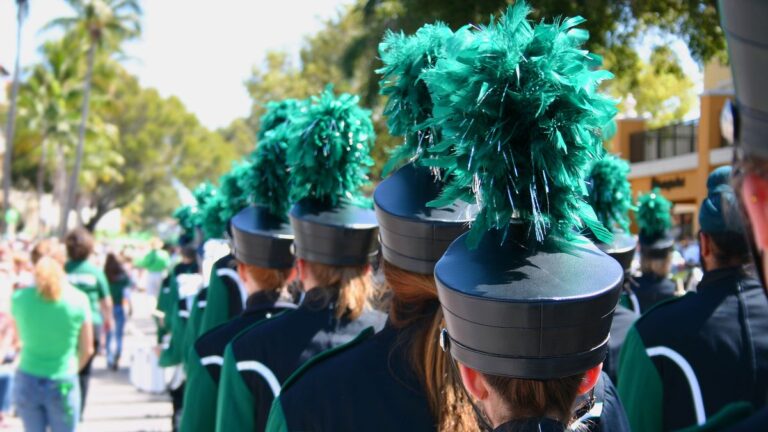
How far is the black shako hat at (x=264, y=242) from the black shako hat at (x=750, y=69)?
319 centimetres

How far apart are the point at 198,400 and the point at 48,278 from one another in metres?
3.14

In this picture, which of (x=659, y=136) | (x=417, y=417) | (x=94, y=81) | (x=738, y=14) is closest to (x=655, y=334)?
(x=417, y=417)

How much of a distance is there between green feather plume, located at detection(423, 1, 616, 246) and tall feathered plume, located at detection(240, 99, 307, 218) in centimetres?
250

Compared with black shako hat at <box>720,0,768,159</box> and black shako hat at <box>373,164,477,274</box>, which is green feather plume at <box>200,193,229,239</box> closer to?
black shako hat at <box>373,164,477,274</box>

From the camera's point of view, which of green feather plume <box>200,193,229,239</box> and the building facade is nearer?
green feather plume <box>200,193,229,239</box>

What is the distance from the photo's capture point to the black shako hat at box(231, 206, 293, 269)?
4.00 meters

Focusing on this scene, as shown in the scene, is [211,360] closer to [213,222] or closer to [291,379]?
[291,379]

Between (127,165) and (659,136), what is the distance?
39.2 m

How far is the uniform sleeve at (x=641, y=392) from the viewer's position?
3.08m

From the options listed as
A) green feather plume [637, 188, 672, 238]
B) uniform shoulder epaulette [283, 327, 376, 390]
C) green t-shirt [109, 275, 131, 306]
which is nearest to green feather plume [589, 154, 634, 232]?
green feather plume [637, 188, 672, 238]

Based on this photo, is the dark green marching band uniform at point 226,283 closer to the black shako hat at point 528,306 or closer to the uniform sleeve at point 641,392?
the uniform sleeve at point 641,392

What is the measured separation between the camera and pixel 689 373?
303 centimetres

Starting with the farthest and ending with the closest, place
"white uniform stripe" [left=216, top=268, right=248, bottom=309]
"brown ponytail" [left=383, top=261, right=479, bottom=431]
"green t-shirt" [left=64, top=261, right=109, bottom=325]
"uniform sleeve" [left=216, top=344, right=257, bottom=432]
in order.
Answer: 1. "green t-shirt" [left=64, top=261, right=109, bottom=325]
2. "white uniform stripe" [left=216, top=268, right=248, bottom=309]
3. "uniform sleeve" [left=216, top=344, right=257, bottom=432]
4. "brown ponytail" [left=383, top=261, right=479, bottom=431]

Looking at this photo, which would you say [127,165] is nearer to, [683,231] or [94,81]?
[94,81]
